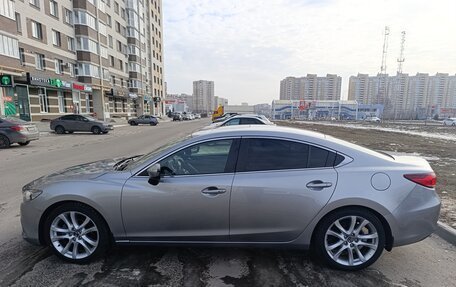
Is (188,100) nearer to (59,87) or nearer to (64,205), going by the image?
(59,87)

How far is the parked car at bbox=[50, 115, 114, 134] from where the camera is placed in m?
21.3

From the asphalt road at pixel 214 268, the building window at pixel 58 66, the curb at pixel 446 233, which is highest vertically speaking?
the building window at pixel 58 66

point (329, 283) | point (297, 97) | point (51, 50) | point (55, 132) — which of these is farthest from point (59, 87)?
point (297, 97)

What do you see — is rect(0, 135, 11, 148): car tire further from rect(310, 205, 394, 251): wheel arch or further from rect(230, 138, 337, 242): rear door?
rect(310, 205, 394, 251): wheel arch

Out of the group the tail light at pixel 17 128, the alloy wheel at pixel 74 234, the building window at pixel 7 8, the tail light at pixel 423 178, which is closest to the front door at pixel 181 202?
the alloy wheel at pixel 74 234

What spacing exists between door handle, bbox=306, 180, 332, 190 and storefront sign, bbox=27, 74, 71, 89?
90.6ft

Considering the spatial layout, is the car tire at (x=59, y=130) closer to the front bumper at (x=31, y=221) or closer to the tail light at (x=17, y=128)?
the tail light at (x=17, y=128)

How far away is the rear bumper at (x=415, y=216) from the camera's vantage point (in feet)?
9.36

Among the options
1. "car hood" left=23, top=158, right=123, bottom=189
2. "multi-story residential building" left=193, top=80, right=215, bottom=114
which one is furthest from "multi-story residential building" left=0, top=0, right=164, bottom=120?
"multi-story residential building" left=193, top=80, right=215, bottom=114

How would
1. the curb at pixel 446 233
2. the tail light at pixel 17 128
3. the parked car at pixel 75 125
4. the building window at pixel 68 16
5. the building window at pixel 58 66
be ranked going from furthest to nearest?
1. the building window at pixel 68 16
2. the building window at pixel 58 66
3. the parked car at pixel 75 125
4. the tail light at pixel 17 128
5. the curb at pixel 446 233

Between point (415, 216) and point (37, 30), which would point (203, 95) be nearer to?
point (37, 30)

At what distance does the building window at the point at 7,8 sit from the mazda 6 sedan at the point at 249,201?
25.4 m

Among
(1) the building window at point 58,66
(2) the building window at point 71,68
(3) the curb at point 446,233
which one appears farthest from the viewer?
(2) the building window at point 71,68

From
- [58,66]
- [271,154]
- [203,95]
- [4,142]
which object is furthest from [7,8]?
[203,95]
